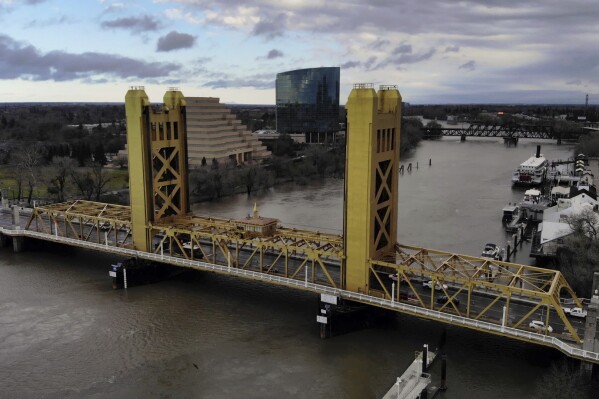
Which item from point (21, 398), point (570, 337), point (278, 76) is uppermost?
point (278, 76)

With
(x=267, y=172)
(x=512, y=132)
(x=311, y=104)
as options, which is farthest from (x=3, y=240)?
(x=512, y=132)

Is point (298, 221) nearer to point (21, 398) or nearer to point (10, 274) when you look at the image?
point (10, 274)

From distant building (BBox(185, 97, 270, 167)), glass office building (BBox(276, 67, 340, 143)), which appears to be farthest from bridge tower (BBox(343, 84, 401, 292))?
glass office building (BBox(276, 67, 340, 143))

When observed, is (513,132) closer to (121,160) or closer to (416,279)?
(121,160)

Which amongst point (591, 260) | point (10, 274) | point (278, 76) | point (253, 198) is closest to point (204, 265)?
point (10, 274)

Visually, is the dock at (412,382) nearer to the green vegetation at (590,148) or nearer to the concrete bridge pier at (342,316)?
the concrete bridge pier at (342,316)

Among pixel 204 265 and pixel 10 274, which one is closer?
pixel 204 265

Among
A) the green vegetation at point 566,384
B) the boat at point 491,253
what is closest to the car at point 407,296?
the green vegetation at point 566,384
